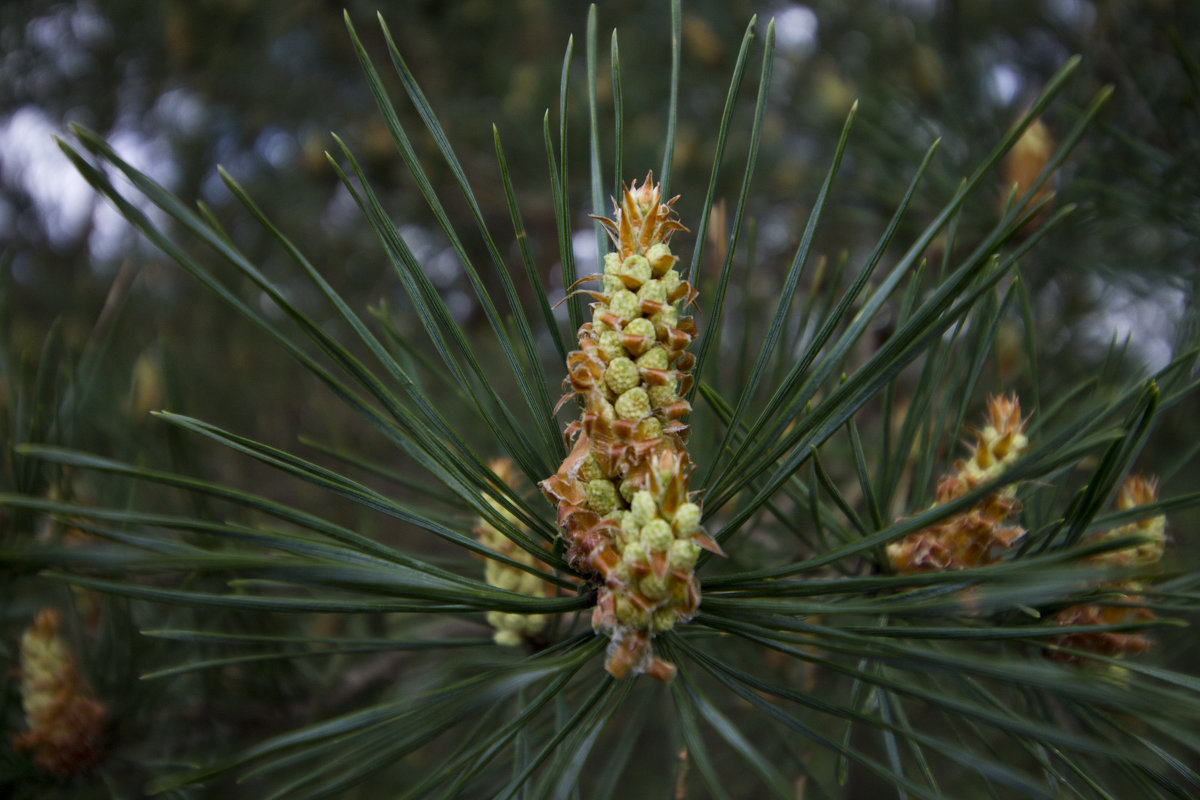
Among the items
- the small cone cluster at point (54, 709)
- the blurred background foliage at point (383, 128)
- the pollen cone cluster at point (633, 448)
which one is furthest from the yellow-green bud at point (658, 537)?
the blurred background foliage at point (383, 128)

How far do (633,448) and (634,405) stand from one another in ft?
→ 0.08

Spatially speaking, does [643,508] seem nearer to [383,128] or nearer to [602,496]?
[602,496]

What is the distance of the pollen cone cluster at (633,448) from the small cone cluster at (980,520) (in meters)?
0.18

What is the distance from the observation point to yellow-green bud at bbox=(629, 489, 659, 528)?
416 mm

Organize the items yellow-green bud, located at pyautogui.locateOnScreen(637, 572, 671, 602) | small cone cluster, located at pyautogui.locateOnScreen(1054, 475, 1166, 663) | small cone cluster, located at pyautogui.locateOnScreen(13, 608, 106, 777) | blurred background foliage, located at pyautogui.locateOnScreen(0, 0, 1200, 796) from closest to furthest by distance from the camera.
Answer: yellow-green bud, located at pyautogui.locateOnScreen(637, 572, 671, 602) < small cone cluster, located at pyautogui.locateOnScreen(1054, 475, 1166, 663) < small cone cluster, located at pyautogui.locateOnScreen(13, 608, 106, 777) < blurred background foliage, located at pyautogui.locateOnScreen(0, 0, 1200, 796)

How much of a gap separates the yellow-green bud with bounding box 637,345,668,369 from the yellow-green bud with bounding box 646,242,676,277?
0.04 metres

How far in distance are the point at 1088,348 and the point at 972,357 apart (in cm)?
102

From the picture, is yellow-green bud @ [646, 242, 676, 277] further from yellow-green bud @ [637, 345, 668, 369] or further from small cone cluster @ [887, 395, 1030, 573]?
small cone cluster @ [887, 395, 1030, 573]

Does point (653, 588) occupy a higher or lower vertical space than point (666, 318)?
lower

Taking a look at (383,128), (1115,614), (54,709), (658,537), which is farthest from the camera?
(383,128)

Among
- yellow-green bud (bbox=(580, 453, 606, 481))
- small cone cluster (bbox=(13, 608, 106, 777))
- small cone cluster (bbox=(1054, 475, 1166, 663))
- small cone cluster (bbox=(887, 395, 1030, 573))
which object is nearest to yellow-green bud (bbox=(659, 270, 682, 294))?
yellow-green bud (bbox=(580, 453, 606, 481))

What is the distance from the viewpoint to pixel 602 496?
45 centimetres

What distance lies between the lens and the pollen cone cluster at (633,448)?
408mm

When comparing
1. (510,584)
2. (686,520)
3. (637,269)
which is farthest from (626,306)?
(510,584)
